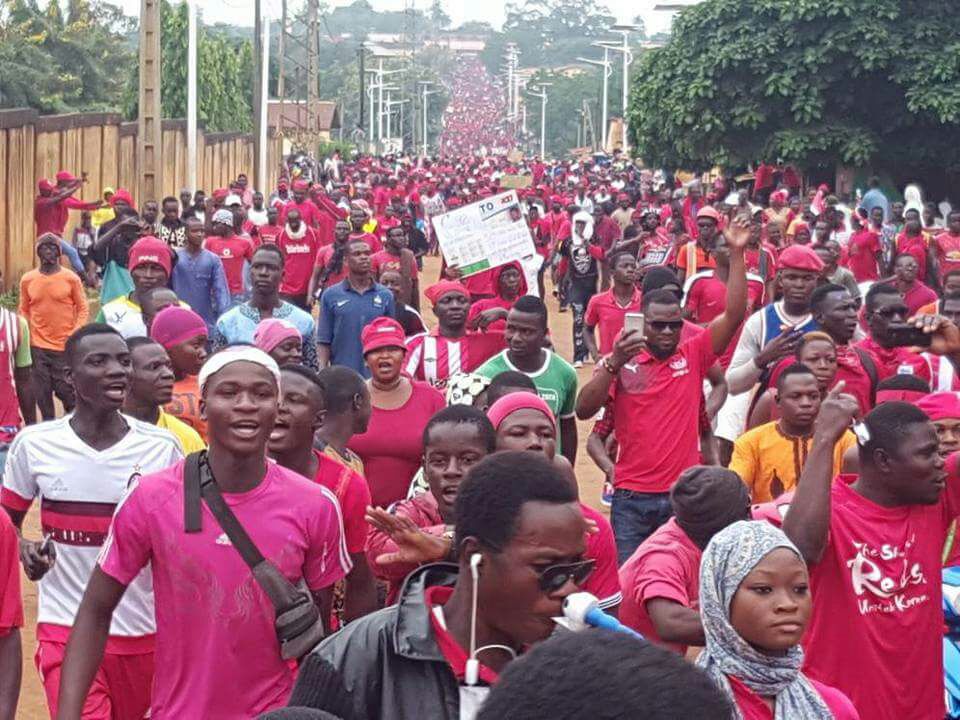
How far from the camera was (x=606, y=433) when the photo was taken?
9203 millimetres

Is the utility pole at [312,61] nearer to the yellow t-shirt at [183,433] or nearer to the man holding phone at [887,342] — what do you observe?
the man holding phone at [887,342]

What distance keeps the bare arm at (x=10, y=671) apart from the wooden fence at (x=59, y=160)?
77.5ft

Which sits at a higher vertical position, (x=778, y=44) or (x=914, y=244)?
(x=778, y=44)

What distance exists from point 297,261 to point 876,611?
14.4m

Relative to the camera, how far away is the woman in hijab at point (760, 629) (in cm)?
437

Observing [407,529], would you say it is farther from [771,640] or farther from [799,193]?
[799,193]

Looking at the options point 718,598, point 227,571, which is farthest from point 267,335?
point 718,598

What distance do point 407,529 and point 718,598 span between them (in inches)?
28.6

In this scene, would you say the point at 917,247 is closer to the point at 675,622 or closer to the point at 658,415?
the point at 658,415

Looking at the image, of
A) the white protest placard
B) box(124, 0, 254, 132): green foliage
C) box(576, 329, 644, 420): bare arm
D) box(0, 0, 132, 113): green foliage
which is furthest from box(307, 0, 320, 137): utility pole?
box(576, 329, 644, 420): bare arm

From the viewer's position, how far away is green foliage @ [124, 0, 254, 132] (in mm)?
58125

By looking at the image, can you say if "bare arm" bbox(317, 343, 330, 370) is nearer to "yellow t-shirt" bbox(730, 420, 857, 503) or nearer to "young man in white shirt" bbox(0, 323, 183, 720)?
"yellow t-shirt" bbox(730, 420, 857, 503)

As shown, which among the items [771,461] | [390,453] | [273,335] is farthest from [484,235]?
[771,461]

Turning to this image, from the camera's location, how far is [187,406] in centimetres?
806
